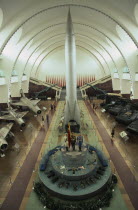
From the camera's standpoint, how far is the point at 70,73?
17.0 m

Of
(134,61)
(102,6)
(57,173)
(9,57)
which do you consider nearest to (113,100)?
(134,61)

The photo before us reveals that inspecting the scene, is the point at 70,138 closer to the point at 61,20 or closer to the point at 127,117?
the point at 127,117

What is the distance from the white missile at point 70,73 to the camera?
53.1 ft

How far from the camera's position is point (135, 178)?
36.6ft

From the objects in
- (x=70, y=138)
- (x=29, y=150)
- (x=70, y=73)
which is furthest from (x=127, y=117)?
(x=29, y=150)

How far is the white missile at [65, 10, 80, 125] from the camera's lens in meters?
16.2

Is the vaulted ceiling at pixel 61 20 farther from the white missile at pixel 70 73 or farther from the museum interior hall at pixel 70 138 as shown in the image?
the white missile at pixel 70 73

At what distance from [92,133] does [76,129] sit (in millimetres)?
1997

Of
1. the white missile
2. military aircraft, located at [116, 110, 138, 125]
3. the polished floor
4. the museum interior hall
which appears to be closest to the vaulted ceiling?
the museum interior hall

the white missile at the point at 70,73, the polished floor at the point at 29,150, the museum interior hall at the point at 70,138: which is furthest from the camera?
the white missile at the point at 70,73

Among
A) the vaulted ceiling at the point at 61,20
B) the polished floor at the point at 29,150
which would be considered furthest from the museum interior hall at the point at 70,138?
the vaulted ceiling at the point at 61,20

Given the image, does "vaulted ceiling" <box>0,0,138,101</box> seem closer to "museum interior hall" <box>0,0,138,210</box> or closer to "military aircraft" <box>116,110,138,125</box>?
"museum interior hall" <box>0,0,138,210</box>

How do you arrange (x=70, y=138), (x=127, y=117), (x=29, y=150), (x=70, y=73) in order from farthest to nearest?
(x=127, y=117), (x=70, y=73), (x=29, y=150), (x=70, y=138)

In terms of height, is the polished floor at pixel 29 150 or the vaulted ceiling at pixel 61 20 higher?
the vaulted ceiling at pixel 61 20
